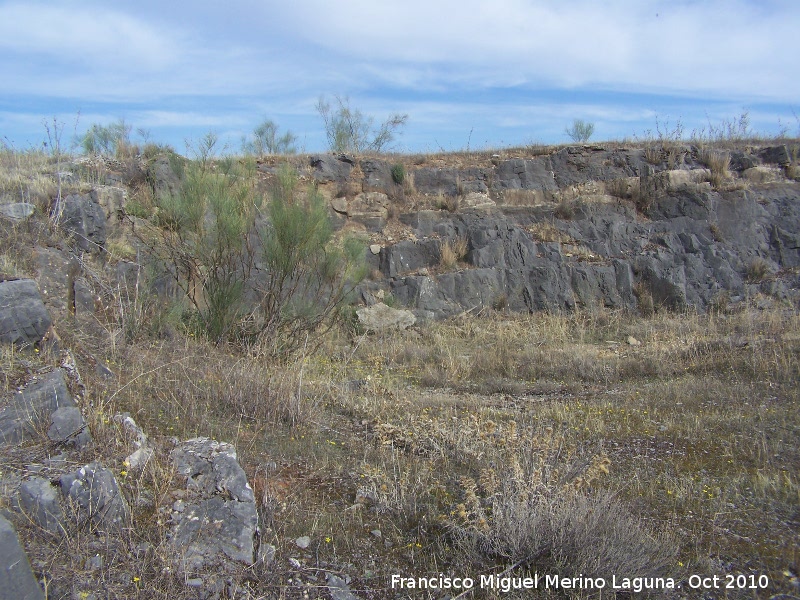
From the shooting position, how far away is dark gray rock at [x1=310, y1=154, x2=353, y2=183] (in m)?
15.8

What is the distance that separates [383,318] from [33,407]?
26.4 feet

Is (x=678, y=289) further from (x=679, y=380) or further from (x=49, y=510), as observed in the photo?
(x=49, y=510)

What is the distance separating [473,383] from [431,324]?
14.2 ft

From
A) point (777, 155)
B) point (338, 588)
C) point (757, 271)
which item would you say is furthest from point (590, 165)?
point (338, 588)

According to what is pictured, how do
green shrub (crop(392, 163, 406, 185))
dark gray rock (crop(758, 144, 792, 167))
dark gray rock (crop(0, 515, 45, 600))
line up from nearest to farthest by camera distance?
dark gray rock (crop(0, 515, 45, 600)), green shrub (crop(392, 163, 406, 185)), dark gray rock (crop(758, 144, 792, 167))

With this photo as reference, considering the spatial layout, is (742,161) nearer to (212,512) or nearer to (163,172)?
(163,172)

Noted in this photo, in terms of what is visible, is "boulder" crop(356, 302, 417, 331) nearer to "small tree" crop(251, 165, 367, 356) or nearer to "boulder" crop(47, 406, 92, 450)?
"small tree" crop(251, 165, 367, 356)

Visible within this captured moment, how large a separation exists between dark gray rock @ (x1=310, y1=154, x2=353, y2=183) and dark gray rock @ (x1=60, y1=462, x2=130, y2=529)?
1282cm

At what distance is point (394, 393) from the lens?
270 inches

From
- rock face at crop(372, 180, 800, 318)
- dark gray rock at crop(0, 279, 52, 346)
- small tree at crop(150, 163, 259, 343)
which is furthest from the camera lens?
rock face at crop(372, 180, 800, 318)

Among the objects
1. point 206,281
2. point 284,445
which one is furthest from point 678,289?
point 284,445

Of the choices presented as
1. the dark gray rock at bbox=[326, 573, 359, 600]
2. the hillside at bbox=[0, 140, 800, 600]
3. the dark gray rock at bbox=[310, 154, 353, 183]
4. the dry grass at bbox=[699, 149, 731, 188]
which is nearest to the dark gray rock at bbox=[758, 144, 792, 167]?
the dry grass at bbox=[699, 149, 731, 188]

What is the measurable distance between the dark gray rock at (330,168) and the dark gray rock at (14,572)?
13.6 metres

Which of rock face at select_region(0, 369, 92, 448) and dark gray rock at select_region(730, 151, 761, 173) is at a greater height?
dark gray rock at select_region(730, 151, 761, 173)
